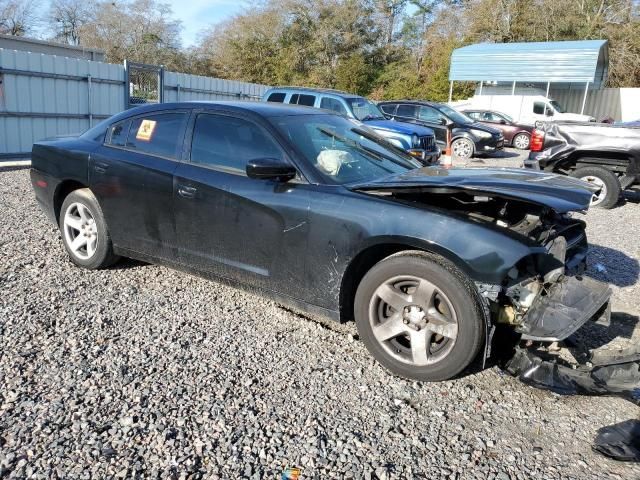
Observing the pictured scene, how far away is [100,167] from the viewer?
4.41 meters

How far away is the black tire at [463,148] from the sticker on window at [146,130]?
12612mm

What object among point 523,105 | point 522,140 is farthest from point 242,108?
point 523,105

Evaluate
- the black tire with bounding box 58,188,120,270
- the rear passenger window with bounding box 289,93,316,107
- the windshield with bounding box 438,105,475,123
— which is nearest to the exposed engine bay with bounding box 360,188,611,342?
the black tire with bounding box 58,188,120,270

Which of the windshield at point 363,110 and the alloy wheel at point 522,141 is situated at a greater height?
the windshield at point 363,110

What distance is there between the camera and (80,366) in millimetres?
3150

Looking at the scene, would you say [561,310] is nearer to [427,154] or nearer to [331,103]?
[427,154]

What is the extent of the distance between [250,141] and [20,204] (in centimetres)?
482

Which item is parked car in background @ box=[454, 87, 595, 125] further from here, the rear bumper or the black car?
the rear bumper

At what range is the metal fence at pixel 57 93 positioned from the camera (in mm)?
11367

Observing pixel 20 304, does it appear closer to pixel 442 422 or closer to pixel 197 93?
pixel 442 422

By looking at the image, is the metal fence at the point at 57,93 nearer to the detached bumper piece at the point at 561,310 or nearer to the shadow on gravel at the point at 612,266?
the shadow on gravel at the point at 612,266

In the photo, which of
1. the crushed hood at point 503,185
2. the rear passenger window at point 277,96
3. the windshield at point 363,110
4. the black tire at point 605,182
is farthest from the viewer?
the rear passenger window at point 277,96

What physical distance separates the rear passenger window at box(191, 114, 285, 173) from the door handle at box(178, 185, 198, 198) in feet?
0.70

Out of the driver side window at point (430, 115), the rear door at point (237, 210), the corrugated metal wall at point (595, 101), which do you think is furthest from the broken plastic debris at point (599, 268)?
the corrugated metal wall at point (595, 101)
